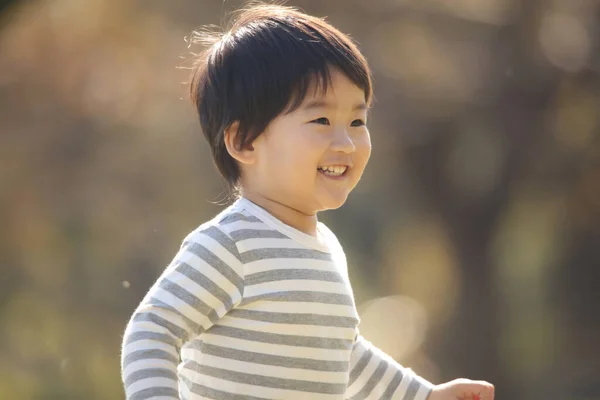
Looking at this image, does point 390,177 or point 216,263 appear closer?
point 216,263

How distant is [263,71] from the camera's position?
182 centimetres

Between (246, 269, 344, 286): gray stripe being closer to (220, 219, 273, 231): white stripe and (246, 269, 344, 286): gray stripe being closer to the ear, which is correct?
(220, 219, 273, 231): white stripe

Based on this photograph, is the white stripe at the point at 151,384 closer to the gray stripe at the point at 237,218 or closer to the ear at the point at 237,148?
the gray stripe at the point at 237,218

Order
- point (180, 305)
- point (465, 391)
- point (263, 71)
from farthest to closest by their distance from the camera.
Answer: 1. point (465, 391)
2. point (263, 71)
3. point (180, 305)

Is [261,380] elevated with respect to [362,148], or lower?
lower

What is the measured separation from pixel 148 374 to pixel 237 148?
0.50m

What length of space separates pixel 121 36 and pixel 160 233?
3.89 ft

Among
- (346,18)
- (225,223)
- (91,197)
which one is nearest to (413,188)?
(346,18)

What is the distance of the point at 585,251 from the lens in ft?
20.4

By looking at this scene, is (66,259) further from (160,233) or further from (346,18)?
(346,18)

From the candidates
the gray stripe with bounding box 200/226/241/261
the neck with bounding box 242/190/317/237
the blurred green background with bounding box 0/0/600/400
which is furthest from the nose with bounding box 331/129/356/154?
the blurred green background with bounding box 0/0/600/400

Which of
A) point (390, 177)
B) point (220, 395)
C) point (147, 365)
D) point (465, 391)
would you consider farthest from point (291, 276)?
point (390, 177)

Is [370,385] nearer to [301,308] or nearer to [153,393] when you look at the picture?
[301,308]

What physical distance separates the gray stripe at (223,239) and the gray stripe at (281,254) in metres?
0.01
